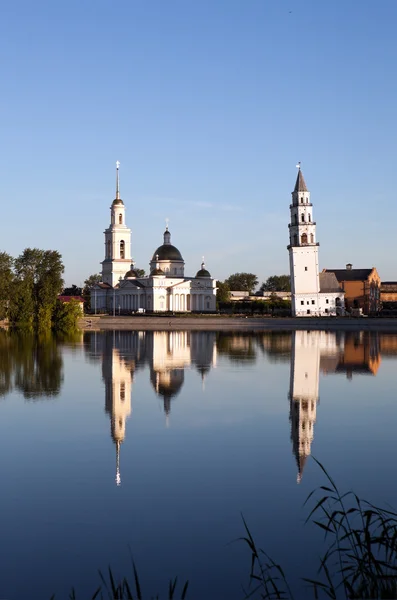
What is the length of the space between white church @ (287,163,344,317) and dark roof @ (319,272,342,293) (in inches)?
77.9

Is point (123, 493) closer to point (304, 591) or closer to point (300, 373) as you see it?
point (304, 591)

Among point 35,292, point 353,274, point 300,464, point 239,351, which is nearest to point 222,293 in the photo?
point 353,274

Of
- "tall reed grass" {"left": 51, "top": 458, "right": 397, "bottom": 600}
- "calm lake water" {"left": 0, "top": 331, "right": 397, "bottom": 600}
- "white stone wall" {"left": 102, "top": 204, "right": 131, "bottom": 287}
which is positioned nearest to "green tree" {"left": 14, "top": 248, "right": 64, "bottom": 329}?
"white stone wall" {"left": 102, "top": 204, "right": 131, "bottom": 287}

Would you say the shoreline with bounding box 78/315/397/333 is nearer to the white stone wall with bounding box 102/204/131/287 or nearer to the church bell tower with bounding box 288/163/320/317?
the church bell tower with bounding box 288/163/320/317

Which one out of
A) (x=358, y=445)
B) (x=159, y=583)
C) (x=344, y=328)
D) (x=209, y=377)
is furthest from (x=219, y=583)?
(x=344, y=328)

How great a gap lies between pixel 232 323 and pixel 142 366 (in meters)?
45.3

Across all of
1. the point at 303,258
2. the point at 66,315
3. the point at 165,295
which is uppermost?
the point at 303,258

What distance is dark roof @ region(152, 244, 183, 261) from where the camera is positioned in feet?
336

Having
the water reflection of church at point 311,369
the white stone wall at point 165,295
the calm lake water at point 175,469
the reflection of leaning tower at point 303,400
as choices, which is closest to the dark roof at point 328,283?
the white stone wall at point 165,295

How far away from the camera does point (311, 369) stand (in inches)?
1172

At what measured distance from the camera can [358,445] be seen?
14.6 m

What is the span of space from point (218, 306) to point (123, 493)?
93.2 metres

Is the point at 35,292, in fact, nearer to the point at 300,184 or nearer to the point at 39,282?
the point at 39,282

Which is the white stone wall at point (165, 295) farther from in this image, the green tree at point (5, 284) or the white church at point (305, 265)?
the green tree at point (5, 284)
